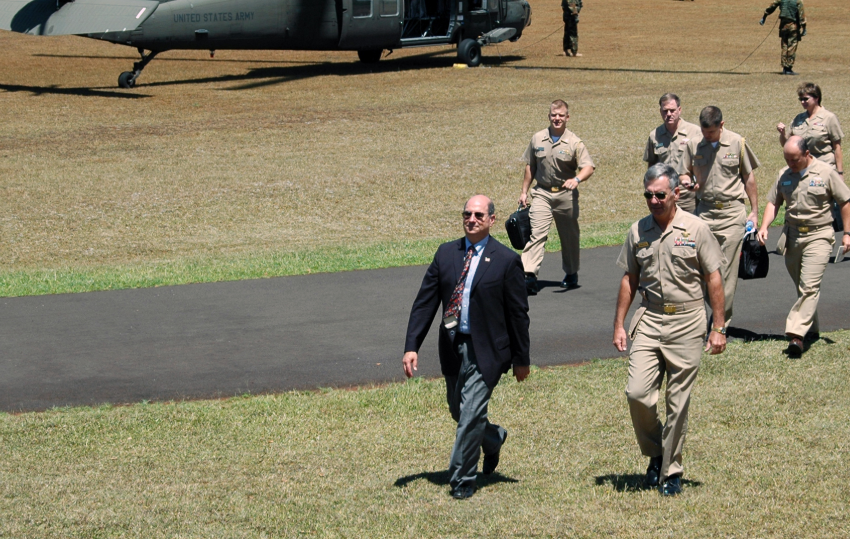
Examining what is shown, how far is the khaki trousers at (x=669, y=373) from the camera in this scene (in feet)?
19.0

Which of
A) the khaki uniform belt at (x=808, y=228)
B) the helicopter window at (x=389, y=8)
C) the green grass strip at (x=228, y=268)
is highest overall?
the helicopter window at (x=389, y=8)

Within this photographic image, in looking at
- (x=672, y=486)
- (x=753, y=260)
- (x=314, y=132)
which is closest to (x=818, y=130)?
(x=753, y=260)

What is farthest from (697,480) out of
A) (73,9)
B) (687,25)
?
(687,25)

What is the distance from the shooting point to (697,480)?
612cm

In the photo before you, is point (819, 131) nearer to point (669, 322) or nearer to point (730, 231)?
point (730, 231)

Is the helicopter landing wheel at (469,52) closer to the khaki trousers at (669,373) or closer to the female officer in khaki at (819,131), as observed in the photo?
the female officer in khaki at (819,131)

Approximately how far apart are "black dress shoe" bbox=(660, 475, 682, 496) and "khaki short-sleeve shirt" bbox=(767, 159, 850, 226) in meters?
3.89

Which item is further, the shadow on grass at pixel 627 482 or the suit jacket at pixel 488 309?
the shadow on grass at pixel 627 482

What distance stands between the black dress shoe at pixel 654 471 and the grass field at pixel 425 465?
6 centimetres

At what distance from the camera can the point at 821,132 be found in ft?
36.8

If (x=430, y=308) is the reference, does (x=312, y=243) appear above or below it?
below

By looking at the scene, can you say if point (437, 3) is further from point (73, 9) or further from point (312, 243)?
point (312, 243)

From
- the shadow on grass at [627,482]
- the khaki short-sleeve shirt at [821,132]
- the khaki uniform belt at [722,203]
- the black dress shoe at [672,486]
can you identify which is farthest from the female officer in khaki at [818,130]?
the black dress shoe at [672,486]

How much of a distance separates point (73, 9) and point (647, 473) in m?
22.1
